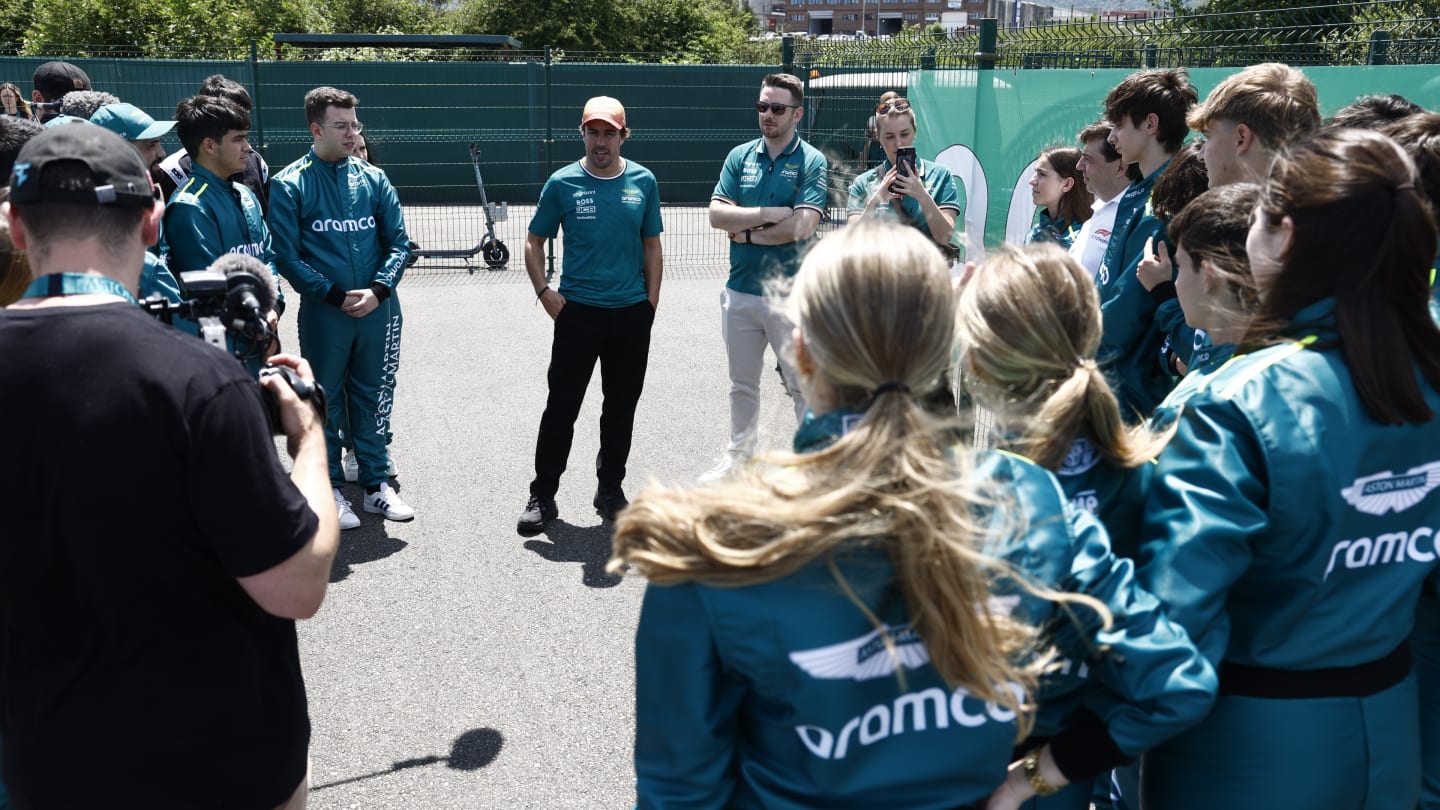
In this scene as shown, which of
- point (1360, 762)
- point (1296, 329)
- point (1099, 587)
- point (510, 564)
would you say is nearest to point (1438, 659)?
point (1360, 762)

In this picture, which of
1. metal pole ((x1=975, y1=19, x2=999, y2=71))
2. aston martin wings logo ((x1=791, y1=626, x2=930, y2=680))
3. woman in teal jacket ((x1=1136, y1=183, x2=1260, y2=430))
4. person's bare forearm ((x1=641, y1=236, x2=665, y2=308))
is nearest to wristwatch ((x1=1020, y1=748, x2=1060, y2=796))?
aston martin wings logo ((x1=791, y1=626, x2=930, y2=680))

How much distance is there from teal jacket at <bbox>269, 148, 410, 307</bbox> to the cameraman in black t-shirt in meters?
3.67

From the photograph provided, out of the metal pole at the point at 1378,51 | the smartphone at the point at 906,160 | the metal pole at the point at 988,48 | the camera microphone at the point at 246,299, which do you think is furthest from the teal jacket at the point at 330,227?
the metal pole at the point at 1378,51

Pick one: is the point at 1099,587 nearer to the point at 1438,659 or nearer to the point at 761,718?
the point at 761,718

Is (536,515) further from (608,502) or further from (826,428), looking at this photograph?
(826,428)

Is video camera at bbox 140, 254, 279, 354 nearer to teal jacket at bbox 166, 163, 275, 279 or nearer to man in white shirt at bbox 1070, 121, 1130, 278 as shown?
teal jacket at bbox 166, 163, 275, 279

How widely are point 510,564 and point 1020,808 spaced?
141 inches

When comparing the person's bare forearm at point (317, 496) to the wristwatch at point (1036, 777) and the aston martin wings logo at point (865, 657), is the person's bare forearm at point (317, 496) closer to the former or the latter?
the aston martin wings logo at point (865, 657)

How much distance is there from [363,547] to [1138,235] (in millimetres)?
3887

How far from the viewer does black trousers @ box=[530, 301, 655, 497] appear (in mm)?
5703

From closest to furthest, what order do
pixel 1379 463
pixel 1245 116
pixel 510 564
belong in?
1. pixel 1379 463
2. pixel 1245 116
3. pixel 510 564

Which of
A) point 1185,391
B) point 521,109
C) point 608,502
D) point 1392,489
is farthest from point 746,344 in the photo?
point 521,109

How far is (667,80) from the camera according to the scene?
19656mm

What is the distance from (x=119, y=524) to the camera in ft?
Result: 6.28
